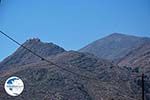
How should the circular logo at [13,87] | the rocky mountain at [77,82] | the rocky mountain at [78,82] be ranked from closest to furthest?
the circular logo at [13,87] → the rocky mountain at [77,82] → the rocky mountain at [78,82]

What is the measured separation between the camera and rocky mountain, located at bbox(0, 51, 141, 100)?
121m

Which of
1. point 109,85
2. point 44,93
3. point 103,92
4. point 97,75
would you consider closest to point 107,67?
point 97,75

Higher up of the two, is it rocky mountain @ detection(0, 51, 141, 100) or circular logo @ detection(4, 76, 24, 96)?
rocky mountain @ detection(0, 51, 141, 100)

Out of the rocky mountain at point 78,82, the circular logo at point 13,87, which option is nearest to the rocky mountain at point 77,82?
the rocky mountain at point 78,82

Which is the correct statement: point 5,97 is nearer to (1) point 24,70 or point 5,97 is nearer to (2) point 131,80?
(1) point 24,70

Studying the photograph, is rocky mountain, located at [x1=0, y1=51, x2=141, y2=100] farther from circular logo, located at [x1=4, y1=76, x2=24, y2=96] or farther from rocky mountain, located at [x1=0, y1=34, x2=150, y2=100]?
circular logo, located at [x1=4, y1=76, x2=24, y2=96]

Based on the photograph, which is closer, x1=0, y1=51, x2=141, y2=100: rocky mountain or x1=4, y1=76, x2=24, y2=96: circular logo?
x1=4, y1=76, x2=24, y2=96: circular logo

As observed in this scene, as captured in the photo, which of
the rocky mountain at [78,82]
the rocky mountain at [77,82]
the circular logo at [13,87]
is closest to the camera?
the circular logo at [13,87]

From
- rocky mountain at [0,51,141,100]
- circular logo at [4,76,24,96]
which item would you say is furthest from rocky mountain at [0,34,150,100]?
circular logo at [4,76,24,96]

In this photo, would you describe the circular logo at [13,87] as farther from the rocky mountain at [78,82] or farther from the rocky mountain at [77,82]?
the rocky mountain at [78,82]

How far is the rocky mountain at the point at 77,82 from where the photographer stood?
12100 cm

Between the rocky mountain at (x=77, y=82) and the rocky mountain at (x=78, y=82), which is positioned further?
the rocky mountain at (x=78, y=82)

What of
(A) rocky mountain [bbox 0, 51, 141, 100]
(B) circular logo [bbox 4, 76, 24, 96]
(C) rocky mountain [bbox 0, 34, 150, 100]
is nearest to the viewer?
(B) circular logo [bbox 4, 76, 24, 96]

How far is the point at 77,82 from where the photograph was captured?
135m
